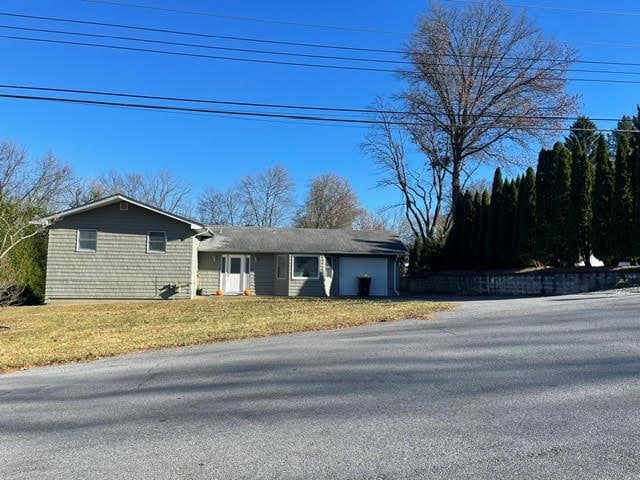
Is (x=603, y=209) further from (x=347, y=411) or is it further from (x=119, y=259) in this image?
(x=119, y=259)

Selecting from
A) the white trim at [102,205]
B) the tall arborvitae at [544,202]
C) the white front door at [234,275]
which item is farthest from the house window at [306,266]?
the tall arborvitae at [544,202]

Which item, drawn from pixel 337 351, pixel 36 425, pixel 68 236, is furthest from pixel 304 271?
pixel 36 425

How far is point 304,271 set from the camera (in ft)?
85.8

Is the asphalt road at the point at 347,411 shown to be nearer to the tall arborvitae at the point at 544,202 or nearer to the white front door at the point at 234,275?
the tall arborvitae at the point at 544,202

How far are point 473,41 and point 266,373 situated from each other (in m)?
30.0

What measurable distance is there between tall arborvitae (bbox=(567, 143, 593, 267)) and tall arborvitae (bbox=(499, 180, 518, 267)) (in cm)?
370

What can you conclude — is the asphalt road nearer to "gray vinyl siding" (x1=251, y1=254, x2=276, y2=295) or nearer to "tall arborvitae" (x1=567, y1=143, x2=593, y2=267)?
"tall arborvitae" (x1=567, y1=143, x2=593, y2=267)

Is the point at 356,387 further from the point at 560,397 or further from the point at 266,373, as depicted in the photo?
the point at 560,397

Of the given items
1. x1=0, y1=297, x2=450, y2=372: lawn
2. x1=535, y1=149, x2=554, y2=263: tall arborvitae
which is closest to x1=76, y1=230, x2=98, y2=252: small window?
x1=0, y1=297, x2=450, y2=372: lawn

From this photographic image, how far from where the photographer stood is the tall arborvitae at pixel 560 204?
826 inches

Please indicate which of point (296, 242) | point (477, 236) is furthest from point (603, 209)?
point (296, 242)

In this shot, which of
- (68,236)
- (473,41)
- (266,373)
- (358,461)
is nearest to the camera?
(358,461)

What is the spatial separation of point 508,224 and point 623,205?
6882 millimetres

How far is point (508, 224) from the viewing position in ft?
83.4
